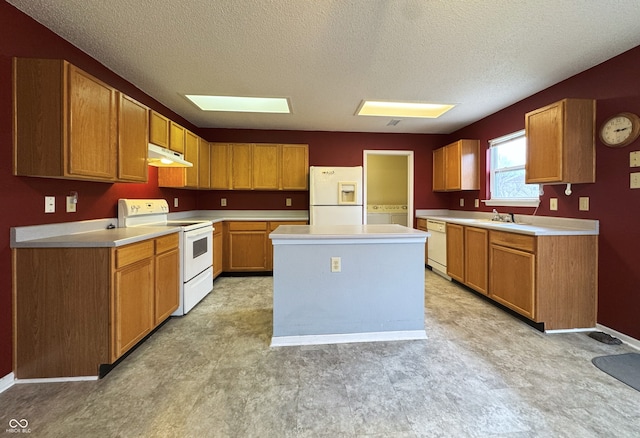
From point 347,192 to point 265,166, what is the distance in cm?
140

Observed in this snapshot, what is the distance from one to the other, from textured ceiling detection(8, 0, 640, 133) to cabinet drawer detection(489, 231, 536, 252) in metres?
1.56

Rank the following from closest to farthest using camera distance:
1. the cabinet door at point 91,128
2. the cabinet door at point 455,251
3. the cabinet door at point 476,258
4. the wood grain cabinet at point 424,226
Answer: the cabinet door at point 91,128
the cabinet door at point 476,258
the cabinet door at point 455,251
the wood grain cabinet at point 424,226

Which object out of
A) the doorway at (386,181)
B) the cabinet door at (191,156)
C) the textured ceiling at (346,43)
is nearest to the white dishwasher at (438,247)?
the textured ceiling at (346,43)

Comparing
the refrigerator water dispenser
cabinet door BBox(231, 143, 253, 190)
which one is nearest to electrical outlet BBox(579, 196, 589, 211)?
the refrigerator water dispenser

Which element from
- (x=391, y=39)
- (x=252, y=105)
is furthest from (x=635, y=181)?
(x=252, y=105)

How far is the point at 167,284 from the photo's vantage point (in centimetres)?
260

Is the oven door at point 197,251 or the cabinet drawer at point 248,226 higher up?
the cabinet drawer at point 248,226

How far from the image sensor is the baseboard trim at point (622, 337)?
86.8 inches

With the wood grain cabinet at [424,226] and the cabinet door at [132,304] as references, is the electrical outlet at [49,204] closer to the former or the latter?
the cabinet door at [132,304]

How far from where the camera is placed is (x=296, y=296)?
2.31 m

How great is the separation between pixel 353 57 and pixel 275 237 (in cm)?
166

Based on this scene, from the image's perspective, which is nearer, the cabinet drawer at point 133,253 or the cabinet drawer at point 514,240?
the cabinet drawer at point 133,253

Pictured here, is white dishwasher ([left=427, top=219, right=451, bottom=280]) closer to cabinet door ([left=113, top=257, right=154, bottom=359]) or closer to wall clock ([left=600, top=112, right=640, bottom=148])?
wall clock ([left=600, top=112, right=640, bottom=148])

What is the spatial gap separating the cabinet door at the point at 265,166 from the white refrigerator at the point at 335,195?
68 centimetres
